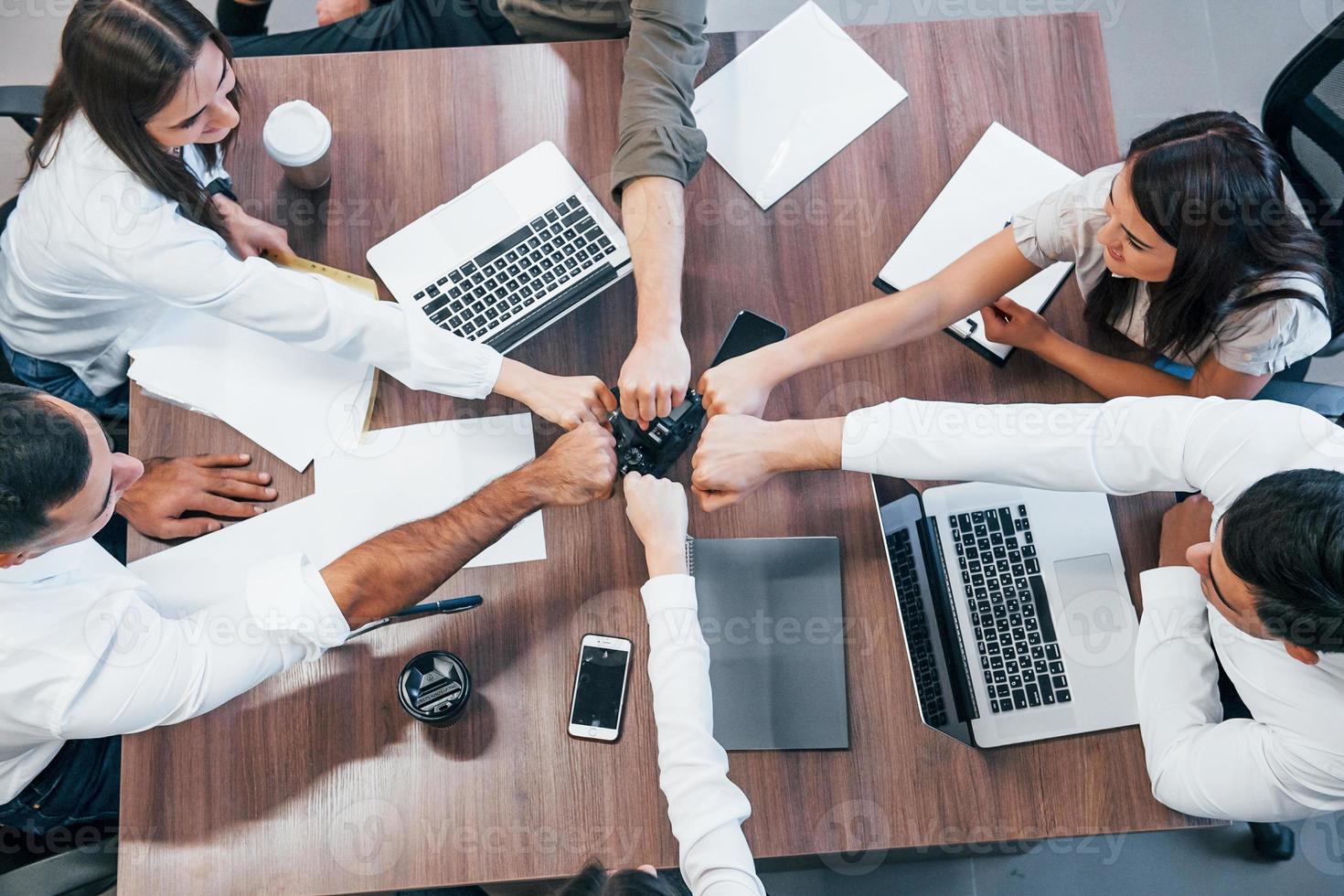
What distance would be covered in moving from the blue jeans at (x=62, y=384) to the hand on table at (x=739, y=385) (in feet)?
3.16

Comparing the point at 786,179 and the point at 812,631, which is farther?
the point at 786,179

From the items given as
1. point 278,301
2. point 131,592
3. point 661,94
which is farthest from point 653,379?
point 131,592

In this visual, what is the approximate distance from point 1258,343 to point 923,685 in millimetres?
641

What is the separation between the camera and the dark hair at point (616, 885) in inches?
38.6

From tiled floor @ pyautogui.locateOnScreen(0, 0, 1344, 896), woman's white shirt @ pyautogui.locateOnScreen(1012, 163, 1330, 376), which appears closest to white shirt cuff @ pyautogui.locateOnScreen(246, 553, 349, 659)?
woman's white shirt @ pyautogui.locateOnScreen(1012, 163, 1330, 376)

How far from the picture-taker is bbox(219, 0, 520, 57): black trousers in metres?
1.82

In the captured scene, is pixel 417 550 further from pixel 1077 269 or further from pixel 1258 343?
pixel 1258 343

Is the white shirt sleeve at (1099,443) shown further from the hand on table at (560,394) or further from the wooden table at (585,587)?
the hand on table at (560,394)

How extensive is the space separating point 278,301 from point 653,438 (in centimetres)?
55

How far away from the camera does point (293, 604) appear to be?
3.81ft

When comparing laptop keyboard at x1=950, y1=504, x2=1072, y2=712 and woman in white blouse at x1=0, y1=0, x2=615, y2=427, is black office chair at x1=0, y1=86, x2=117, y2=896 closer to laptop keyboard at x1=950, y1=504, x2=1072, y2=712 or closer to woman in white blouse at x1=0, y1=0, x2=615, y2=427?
woman in white blouse at x1=0, y1=0, x2=615, y2=427

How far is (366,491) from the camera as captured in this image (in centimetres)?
130

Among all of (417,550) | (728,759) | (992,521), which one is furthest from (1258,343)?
(417,550)

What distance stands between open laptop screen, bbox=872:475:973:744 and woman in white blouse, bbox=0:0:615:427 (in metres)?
0.42
